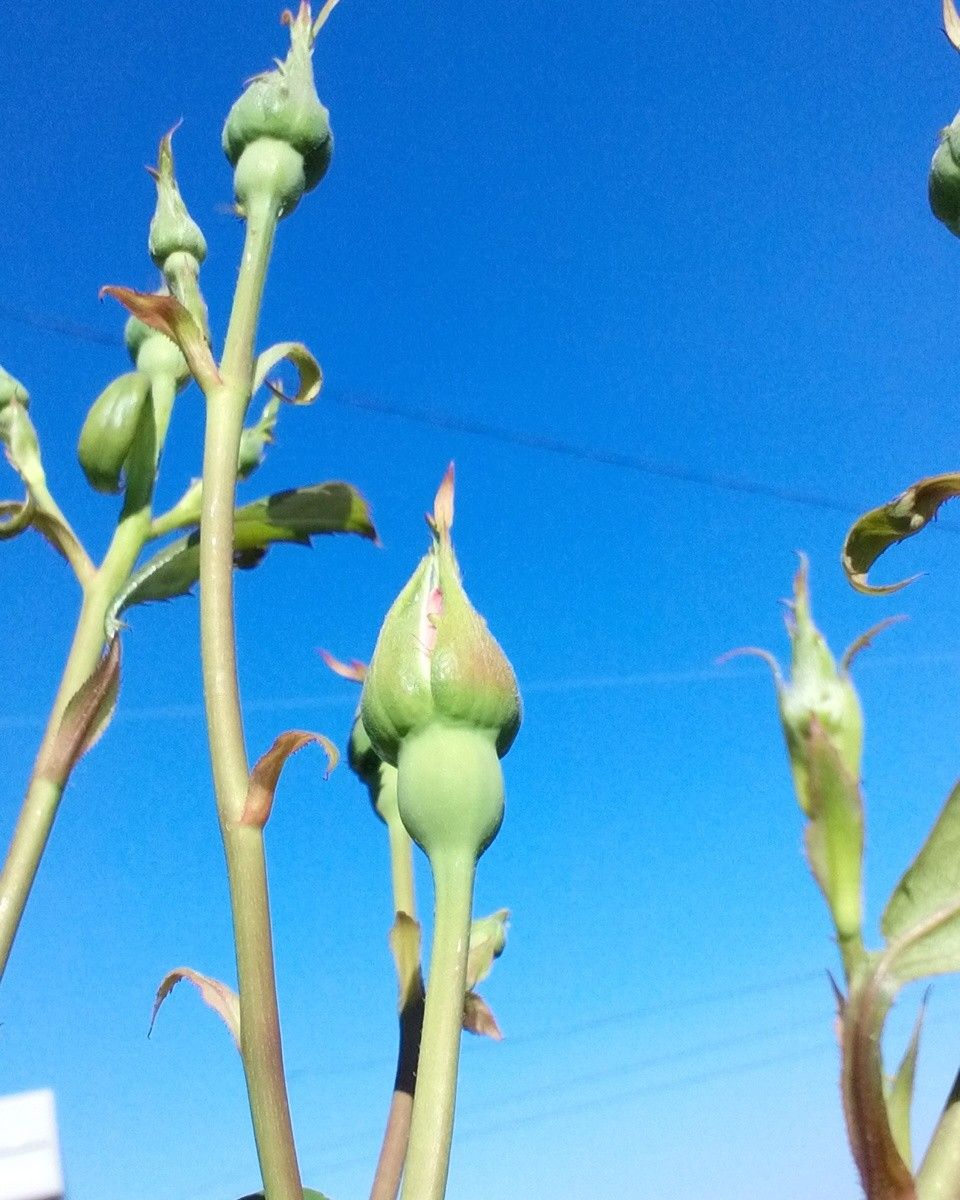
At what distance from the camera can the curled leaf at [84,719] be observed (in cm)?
54

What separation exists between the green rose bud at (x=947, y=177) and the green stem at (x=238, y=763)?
0.89 ft

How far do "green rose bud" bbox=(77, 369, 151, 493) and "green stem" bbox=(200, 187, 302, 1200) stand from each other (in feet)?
1.12

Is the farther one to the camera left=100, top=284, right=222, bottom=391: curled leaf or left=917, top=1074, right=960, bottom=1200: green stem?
left=100, top=284, right=222, bottom=391: curled leaf

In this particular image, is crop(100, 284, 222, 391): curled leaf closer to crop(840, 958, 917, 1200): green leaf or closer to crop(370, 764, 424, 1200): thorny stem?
crop(370, 764, 424, 1200): thorny stem

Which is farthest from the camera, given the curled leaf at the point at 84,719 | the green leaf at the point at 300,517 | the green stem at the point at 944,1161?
the green leaf at the point at 300,517

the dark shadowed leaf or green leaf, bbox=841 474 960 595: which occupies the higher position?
green leaf, bbox=841 474 960 595

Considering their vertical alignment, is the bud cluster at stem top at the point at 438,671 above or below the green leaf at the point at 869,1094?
above

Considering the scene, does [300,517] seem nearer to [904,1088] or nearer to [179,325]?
[179,325]

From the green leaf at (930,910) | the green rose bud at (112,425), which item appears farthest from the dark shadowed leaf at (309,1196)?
the green rose bud at (112,425)

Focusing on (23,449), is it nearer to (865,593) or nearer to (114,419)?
(114,419)

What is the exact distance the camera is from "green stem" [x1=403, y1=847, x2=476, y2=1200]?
0.32 m

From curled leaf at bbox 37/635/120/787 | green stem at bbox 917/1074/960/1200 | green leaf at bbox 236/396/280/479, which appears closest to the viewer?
green stem at bbox 917/1074/960/1200

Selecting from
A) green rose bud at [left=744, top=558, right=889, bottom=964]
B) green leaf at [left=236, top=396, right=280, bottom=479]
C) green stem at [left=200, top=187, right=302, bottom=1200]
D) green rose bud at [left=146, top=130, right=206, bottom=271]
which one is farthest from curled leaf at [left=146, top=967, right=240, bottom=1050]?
green leaf at [left=236, top=396, right=280, bottom=479]

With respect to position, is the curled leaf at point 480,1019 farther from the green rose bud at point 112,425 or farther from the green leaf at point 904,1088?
the green rose bud at point 112,425
